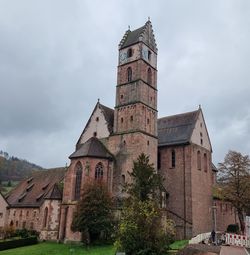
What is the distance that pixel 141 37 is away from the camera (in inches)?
2029

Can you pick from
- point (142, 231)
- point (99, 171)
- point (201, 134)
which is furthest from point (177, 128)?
point (142, 231)

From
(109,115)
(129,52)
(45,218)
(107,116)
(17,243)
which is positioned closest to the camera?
(17,243)

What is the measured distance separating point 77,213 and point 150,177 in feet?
38.3

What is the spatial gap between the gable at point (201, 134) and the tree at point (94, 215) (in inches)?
710

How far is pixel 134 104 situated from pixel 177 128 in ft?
31.8

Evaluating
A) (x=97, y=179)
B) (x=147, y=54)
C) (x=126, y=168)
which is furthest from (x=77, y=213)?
(x=147, y=54)

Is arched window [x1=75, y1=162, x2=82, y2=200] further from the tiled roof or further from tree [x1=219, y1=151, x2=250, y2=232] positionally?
tree [x1=219, y1=151, x2=250, y2=232]

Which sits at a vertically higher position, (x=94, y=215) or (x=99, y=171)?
(x=99, y=171)

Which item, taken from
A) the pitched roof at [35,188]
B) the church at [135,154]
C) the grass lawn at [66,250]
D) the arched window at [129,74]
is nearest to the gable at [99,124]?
the church at [135,154]

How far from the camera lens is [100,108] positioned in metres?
52.2

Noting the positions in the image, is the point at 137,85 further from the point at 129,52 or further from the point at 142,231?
the point at 142,231

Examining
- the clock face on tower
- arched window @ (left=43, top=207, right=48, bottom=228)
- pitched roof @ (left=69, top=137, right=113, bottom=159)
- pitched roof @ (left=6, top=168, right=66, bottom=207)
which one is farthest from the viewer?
pitched roof @ (left=6, top=168, right=66, bottom=207)

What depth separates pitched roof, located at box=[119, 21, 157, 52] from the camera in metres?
52.3

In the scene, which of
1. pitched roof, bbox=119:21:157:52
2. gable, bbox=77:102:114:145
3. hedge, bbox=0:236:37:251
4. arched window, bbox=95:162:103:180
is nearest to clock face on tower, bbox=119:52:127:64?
pitched roof, bbox=119:21:157:52
